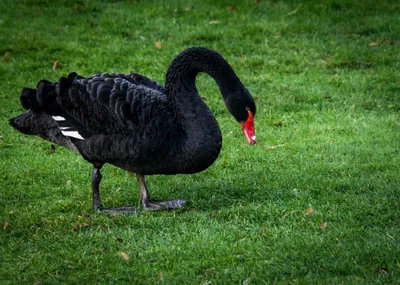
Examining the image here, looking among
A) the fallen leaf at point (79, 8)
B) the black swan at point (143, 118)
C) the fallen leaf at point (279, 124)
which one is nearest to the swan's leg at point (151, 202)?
the black swan at point (143, 118)

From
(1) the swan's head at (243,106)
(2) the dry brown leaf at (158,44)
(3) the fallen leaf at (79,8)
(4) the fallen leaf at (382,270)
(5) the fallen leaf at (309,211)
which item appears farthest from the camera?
(3) the fallen leaf at (79,8)

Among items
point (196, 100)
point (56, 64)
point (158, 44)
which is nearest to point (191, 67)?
point (196, 100)

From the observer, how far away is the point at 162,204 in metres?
5.77

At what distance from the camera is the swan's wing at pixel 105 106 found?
18.0ft

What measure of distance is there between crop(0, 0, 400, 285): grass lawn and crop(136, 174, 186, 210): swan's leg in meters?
0.09

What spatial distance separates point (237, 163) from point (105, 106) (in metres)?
1.58

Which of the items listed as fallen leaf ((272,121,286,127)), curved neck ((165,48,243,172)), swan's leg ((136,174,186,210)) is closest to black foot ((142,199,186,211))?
swan's leg ((136,174,186,210))

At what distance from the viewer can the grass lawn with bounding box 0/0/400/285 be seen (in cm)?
473

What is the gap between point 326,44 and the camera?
9.88 metres

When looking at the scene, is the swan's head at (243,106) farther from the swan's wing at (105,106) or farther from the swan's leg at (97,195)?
the swan's leg at (97,195)

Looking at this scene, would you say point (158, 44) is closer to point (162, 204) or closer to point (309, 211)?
point (162, 204)

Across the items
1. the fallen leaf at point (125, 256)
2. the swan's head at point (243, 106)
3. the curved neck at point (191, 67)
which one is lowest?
the fallen leaf at point (125, 256)

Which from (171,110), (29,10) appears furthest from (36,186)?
(29,10)

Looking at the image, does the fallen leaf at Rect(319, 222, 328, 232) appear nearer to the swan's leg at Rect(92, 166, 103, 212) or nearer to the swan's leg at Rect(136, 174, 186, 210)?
the swan's leg at Rect(136, 174, 186, 210)
